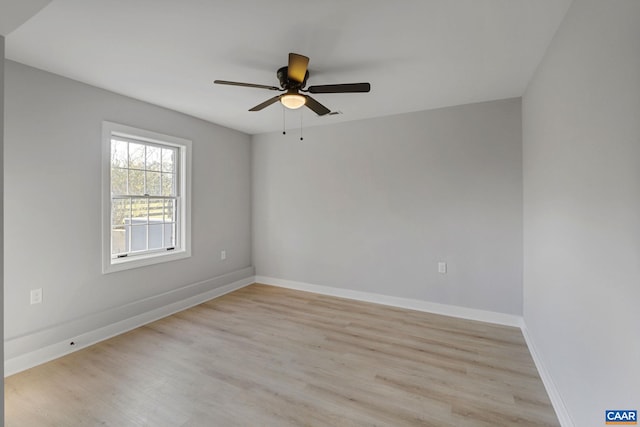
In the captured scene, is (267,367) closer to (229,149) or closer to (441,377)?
(441,377)

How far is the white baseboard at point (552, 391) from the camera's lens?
165 cm

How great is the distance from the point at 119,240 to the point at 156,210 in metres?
0.56

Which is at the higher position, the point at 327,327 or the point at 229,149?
the point at 229,149

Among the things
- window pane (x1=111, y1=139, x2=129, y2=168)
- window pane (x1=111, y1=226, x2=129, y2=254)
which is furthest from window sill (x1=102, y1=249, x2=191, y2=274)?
window pane (x1=111, y1=139, x2=129, y2=168)

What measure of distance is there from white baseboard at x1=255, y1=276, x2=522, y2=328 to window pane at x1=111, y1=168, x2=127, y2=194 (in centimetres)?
247

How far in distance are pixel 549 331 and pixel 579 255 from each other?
85cm

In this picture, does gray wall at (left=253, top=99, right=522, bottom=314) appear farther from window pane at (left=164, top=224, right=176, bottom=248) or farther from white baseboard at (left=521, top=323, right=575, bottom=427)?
window pane at (left=164, top=224, right=176, bottom=248)

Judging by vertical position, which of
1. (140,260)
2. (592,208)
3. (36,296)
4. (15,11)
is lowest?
(36,296)

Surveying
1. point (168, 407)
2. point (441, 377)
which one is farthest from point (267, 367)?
point (441, 377)

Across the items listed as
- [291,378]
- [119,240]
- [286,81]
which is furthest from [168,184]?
[291,378]

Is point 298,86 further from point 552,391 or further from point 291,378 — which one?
point 552,391

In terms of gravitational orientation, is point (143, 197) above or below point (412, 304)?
above

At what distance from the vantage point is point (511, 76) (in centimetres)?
255

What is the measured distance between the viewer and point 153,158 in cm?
346
